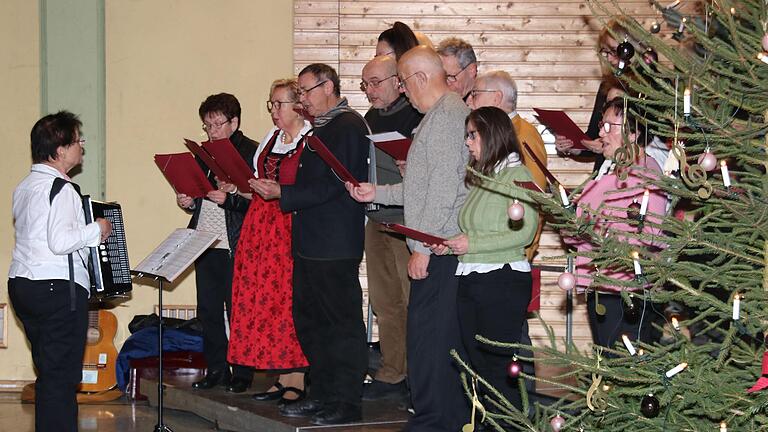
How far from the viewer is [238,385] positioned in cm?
583

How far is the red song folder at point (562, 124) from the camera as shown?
185 inches

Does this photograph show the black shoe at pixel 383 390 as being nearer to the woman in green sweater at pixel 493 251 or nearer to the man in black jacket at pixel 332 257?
the man in black jacket at pixel 332 257

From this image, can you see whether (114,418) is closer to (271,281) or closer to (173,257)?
(271,281)

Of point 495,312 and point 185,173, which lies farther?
point 185,173

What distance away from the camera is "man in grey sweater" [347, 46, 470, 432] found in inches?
168

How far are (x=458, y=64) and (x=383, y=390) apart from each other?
1805mm

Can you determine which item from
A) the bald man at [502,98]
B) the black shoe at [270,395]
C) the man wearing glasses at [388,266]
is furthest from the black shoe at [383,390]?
the bald man at [502,98]

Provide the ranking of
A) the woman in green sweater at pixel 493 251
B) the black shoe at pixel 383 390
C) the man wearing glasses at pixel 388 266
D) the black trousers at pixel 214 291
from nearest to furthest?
the woman in green sweater at pixel 493 251, the man wearing glasses at pixel 388 266, the black shoe at pixel 383 390, the black trousers at pixel 214 291

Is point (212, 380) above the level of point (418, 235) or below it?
below

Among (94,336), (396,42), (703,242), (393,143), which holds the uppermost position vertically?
(396,42)

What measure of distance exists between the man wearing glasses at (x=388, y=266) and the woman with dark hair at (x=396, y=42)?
0.33m

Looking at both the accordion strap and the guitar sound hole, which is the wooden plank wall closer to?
the guitar sound hole

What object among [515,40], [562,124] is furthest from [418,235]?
[515,40]

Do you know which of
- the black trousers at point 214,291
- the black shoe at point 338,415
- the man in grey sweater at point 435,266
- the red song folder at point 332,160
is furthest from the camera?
the black trousers at point 214,291
